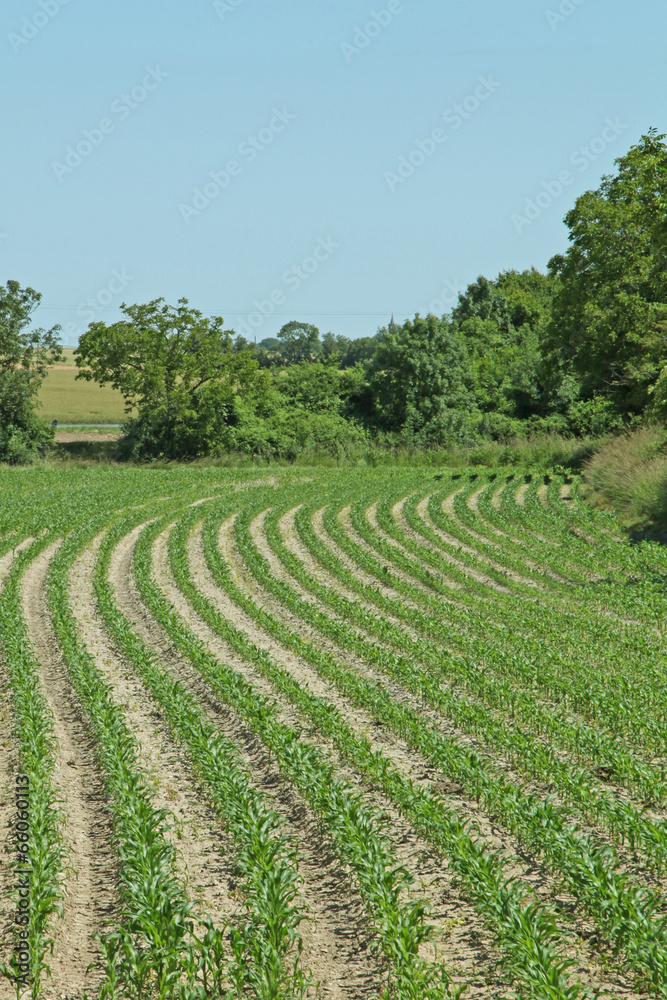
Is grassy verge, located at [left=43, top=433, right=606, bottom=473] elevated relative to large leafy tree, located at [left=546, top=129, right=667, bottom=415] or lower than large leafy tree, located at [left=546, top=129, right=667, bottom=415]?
lower

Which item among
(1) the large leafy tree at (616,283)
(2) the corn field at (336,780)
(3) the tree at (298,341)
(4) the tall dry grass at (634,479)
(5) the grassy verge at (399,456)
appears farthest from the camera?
(3) the tree at (298,341)

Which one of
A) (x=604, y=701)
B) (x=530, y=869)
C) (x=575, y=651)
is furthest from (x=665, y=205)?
(x=530, y=869)

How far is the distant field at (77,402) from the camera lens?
68.8 metres

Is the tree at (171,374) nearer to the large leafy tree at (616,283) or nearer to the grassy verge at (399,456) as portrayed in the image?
Answer: the grassy verge at (399,456)

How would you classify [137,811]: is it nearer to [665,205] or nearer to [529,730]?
[529,730]

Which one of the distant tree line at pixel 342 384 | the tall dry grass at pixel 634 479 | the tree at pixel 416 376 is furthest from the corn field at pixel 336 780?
the tree at pixel 416 376

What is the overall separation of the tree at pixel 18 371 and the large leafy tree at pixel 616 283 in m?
25.4

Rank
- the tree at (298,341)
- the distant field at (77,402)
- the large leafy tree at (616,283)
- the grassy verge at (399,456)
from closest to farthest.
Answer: the large leafy tree at (616,283) < the grassy verge at (399,456) < the distant field at (77,402) < the tree at (298,341)

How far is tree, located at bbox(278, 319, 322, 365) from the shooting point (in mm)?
104812

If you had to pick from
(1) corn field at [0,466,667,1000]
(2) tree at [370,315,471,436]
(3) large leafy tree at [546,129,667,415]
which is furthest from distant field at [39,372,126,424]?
(1) corn field at [0,466,667,1000]

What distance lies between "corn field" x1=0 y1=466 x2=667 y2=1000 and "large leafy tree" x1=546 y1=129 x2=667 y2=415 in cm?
1546

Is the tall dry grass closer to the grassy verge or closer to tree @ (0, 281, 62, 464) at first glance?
the grassy verge

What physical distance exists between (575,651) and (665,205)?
1374 cm

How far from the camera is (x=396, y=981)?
570cm
